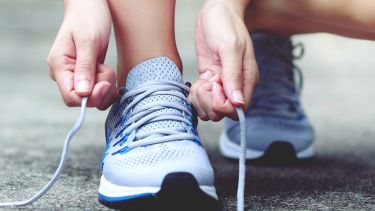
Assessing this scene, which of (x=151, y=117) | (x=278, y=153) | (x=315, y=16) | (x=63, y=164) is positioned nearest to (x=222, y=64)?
(x=151, y=117)

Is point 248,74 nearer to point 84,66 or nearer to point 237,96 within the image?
point 237,96

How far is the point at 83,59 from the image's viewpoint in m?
0.86

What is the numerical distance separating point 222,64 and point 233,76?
28 millimetres

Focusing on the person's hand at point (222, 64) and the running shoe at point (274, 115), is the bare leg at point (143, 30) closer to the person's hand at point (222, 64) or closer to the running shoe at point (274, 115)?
the person's hand at point (222, 64)

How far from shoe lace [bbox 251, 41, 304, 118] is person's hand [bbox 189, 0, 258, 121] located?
403 mm

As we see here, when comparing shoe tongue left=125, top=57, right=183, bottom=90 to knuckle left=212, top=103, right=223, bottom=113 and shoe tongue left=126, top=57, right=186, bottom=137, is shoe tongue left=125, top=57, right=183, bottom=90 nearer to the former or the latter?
shoe tongue left=126, top=57, right=186, bottom=137

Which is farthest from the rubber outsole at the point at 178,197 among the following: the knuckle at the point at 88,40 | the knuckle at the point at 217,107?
the knuckle at the point at 88,40

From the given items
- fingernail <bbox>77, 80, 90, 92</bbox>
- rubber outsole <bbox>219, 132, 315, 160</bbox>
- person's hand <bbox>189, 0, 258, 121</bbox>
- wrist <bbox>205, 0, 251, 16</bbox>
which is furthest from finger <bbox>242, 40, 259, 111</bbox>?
rubber outsole <bbox>219, 132, 315, 160</bbox>

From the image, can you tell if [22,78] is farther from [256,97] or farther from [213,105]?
[213,105]

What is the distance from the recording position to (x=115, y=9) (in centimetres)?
100

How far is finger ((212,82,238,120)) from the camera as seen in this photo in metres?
0.85

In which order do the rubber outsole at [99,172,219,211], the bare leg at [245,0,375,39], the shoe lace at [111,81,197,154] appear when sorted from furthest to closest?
the bare leg at [245,0,375,39]
the shoe lace at [111,81,197,154]
the rubber outsole at [99,172,219,211]

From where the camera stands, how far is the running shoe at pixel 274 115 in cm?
130

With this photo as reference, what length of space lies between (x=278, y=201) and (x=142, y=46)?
0.98 ft
